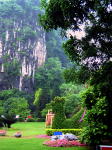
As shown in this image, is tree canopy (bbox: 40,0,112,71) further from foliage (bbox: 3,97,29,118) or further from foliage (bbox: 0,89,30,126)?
foliage (bbox: 3,97,29,118)

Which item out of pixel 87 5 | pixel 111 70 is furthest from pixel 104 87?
pixel 87 5

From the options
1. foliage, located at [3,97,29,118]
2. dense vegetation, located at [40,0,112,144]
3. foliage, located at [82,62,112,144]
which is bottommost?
foliage, located at [3,97,29,118]

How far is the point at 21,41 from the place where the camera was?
4409 centimetres

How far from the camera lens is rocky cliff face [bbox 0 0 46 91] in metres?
41.7

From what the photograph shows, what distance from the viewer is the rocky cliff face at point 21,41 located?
41.7 m

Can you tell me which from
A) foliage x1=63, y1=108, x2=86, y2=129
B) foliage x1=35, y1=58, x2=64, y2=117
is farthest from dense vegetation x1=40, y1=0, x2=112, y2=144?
foliage x1=35, y1=58, x2=64, y2=117

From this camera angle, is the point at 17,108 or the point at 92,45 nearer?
the point at 92,45

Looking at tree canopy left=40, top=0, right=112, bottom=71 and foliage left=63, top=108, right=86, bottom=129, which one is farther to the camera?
foliage left=63, top=108, right=86, bottom=129

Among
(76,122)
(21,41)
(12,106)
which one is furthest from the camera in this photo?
(21,41)

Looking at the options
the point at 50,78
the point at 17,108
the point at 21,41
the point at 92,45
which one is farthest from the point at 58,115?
the point at 21,41

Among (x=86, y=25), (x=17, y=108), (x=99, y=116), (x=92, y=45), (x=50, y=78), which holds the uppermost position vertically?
(x=50, y=78)

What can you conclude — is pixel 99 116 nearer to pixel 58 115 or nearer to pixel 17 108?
pixel 58 115

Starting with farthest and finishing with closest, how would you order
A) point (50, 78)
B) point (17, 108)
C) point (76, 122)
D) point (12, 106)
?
point (50, 78) → point (12, 106) → point (17, 108) → point (76, 122)

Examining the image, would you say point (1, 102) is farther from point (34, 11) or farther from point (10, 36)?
point (34, 11)
